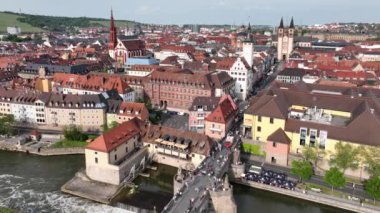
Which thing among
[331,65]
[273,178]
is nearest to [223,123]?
[273,178]

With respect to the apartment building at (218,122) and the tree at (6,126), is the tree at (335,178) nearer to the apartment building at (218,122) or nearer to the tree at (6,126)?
the apartment building at (218,122)

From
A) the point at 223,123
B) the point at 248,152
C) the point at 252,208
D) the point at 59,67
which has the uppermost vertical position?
the point at 59,67

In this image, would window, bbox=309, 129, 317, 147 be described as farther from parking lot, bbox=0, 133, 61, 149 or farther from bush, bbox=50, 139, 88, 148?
parking lot, bbox=0, 133, 61, 149

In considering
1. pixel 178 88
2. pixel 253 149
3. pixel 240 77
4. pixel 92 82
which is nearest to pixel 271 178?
pixel 253 149

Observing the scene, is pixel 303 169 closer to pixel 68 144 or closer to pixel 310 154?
pixel 310 154

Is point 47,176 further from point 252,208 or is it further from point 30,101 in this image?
point 252,208

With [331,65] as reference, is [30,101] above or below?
below

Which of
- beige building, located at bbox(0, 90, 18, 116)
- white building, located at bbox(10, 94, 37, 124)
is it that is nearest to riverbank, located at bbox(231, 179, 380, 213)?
white building, located at bbox(10, 94, 37, 124)
